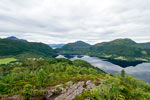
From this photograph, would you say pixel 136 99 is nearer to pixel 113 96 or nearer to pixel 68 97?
pixel 113 96

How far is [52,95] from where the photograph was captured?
45.8 m

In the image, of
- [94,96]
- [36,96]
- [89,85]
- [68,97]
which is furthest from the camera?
[89,85]

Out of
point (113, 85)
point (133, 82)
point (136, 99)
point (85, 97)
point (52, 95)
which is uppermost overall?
point (113, 85)

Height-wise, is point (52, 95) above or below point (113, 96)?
below

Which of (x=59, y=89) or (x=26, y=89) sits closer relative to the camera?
(x=26, y=89)

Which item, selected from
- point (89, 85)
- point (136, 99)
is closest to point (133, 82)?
point (136, 99)

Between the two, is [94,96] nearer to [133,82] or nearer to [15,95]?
[15,95]

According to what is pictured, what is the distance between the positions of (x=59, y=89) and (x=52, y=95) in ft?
15.3

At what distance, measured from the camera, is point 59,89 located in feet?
159

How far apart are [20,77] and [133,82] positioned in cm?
11810

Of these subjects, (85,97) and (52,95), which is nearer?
(85,97)

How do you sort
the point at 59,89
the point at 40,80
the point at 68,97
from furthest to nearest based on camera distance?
the point at 40,80 < the point at 59,89 < the point at 68,97

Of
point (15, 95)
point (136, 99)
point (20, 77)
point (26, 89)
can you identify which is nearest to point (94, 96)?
point (136, 99)

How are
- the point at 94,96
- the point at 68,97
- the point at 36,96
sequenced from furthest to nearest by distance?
the point at 36,96 < the point at 68,97 < the point at 94,96
